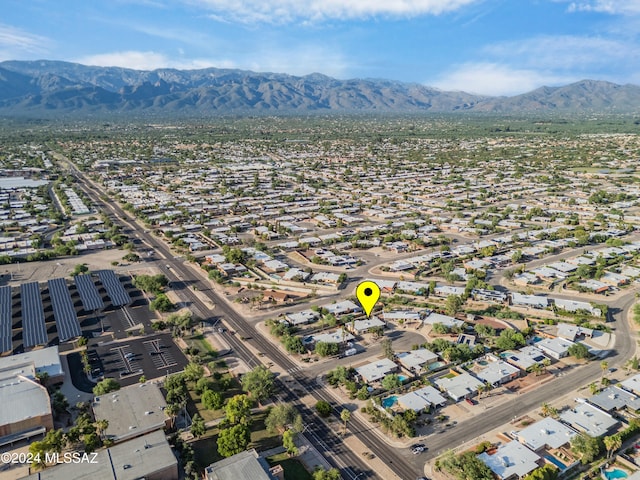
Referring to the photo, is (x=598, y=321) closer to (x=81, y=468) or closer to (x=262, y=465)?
(x=262, y=465)

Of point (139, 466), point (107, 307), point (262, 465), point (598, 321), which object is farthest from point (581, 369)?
point (107, 307)

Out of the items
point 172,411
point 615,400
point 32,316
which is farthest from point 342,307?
point 32,316

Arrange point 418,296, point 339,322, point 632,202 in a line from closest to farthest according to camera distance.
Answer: point 339,322 → point 418,296 → point 632,202

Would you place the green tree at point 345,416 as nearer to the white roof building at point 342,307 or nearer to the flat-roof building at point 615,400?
the white roof building at point 342,307

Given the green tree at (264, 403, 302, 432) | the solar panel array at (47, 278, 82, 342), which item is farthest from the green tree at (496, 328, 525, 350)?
the solar panel array at (47, 278, 82, 342)

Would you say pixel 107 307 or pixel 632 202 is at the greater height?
pixel 632 202

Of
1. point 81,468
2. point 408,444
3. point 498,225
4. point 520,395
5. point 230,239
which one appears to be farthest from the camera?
point 498,225
